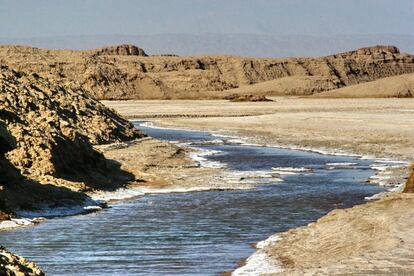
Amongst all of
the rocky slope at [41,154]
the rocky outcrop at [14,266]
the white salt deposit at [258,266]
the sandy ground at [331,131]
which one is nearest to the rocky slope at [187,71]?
the sandy ground at [331,131]

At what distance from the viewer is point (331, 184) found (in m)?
22.8

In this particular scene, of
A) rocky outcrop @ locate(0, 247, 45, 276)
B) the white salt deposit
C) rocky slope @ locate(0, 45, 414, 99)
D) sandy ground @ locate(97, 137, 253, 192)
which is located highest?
rocky slope @ locate(0, 45, 414, 99)

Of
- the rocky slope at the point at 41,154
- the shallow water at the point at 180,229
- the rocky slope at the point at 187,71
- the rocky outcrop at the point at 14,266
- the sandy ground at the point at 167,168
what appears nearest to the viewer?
the rocky outcrop at the point at 14,266

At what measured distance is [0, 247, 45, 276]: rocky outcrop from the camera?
8.23 meters

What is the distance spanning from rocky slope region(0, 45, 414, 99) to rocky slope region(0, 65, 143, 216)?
5206cm

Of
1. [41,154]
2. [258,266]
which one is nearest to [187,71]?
[41,154]

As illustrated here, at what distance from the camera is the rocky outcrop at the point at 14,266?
8.23 m

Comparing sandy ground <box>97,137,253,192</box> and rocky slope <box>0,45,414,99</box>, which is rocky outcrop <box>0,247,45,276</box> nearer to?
sandy ground <box>97,137,253,192</box>

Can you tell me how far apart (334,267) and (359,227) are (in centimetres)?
299

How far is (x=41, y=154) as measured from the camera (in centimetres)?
2000

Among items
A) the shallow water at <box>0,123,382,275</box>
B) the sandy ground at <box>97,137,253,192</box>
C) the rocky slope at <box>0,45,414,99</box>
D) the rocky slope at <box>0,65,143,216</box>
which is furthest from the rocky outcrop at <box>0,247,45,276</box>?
the rocky slope at <box>0,45,414,99</box>

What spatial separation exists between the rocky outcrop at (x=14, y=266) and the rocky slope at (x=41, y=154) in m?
7.08

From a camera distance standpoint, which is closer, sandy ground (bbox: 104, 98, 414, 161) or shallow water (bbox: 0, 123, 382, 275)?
shallow water (bbox: 0, 123, 382, 275)

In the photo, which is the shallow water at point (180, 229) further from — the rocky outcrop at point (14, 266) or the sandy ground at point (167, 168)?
the rocky outcrop at point (14, 266)
